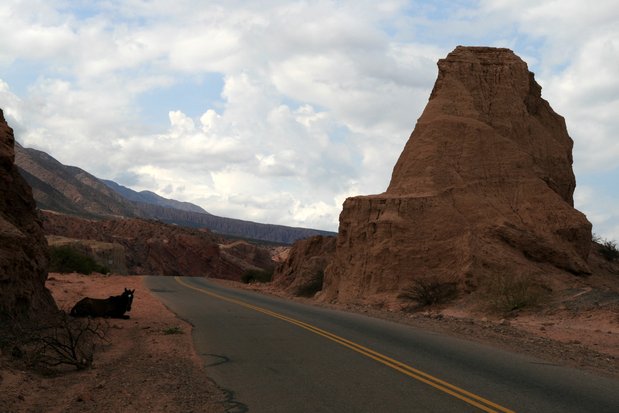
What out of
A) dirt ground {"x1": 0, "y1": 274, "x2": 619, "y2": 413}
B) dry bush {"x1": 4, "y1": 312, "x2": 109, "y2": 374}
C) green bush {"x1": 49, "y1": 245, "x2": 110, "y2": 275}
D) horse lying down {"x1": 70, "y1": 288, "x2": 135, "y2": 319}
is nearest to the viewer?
dirt ground {"x1": 0, "y1": 274, "x2": 619, "y2": 413}

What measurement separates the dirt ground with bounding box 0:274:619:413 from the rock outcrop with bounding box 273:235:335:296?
16308 millimetres

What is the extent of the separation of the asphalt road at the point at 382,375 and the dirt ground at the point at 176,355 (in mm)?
560

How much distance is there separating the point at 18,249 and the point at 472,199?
1919 cm

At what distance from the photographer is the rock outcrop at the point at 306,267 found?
38.1 metres

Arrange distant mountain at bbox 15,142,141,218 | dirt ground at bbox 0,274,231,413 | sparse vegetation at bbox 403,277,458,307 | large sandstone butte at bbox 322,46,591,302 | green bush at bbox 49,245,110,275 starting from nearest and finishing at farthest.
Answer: dirt ground at bbox 0,274,231,413 → sparse vegetation at bbox 403,277,458,307 → large sandstone butte at bbox 322,46,591,302 → green bush at bbox 49,245,110,275 → distant mountain at bbox 15,142,141,218

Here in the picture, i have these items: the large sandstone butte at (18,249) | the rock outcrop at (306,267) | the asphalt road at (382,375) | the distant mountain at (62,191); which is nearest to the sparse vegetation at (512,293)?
the asphalt road at (382,375)

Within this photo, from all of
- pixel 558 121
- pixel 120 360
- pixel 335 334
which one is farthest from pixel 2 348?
pixel 558 121

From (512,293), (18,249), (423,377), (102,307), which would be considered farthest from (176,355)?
(512,293)

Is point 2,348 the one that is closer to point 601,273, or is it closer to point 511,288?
point 511,288

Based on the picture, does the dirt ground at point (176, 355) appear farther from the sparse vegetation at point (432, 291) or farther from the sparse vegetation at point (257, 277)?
the sparse vegetation at point (257, 277)

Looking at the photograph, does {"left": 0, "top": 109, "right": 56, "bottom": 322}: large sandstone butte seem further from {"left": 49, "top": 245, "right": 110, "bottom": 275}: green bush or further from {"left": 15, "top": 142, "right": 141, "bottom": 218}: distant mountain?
{"left": 15, "top": 142, "right": 141, "bottom": 218}: distant mountain

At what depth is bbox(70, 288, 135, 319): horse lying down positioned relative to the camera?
→ 591 inches

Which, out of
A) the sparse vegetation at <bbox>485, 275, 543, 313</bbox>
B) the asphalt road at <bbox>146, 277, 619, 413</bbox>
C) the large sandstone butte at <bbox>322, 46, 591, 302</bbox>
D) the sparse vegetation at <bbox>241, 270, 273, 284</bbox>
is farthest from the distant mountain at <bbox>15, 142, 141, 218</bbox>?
the asphalt road at <bbox>146, 277, 619, 413</bbox>

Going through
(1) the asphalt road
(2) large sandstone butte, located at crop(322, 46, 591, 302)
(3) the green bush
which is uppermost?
(2) large sandstone butte, located at crop(322, 46, 591, 302)
